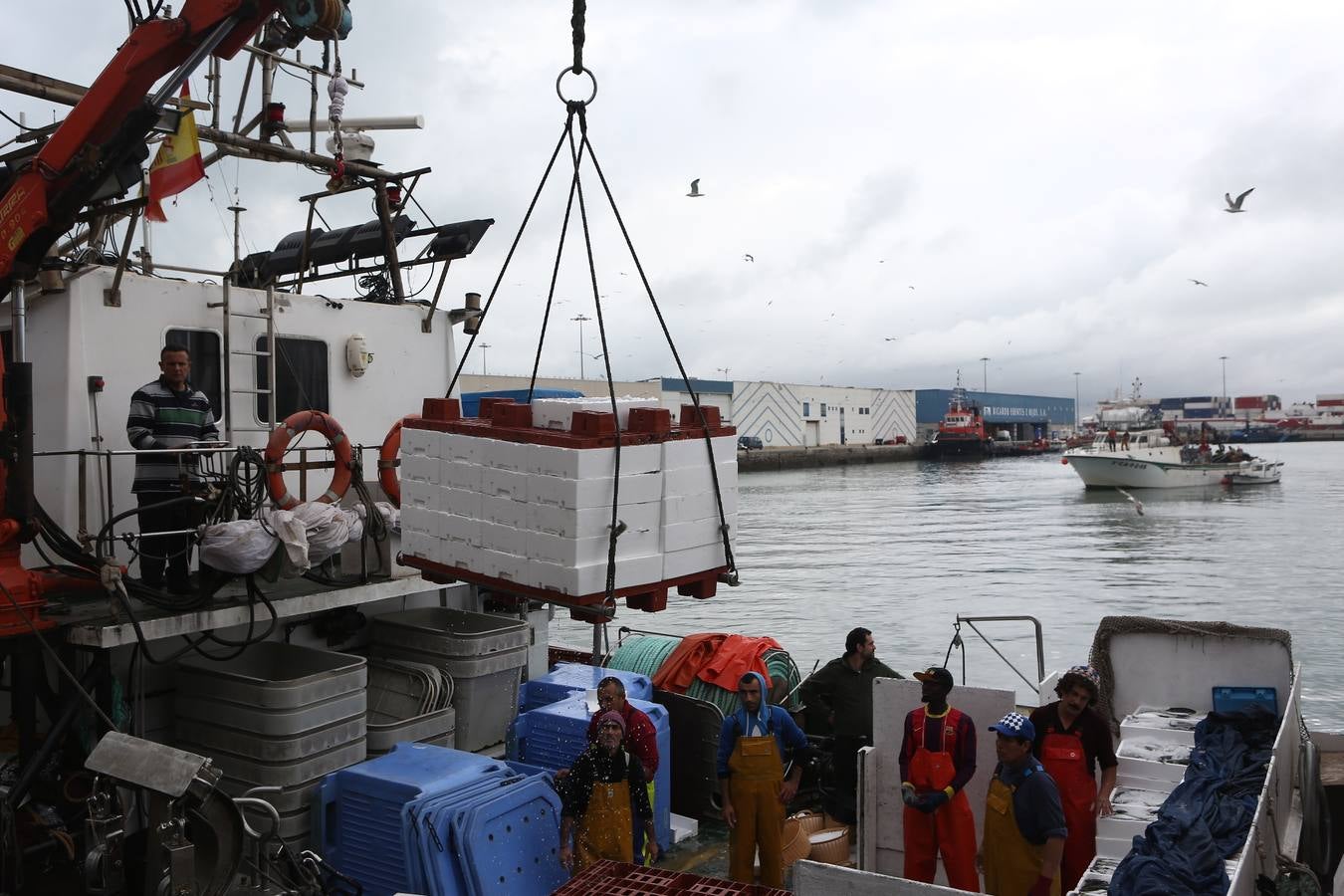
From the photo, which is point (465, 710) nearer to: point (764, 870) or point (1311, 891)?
point (764, 870)

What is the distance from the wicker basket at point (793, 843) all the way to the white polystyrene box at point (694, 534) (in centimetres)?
246

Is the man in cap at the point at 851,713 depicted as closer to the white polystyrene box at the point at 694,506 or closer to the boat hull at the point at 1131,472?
the white polystyrene box at the point at 694,506

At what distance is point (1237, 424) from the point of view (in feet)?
514

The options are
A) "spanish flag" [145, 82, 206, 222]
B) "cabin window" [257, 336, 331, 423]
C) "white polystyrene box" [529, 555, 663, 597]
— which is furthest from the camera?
"cabin window" [257, 336, 331, 423]

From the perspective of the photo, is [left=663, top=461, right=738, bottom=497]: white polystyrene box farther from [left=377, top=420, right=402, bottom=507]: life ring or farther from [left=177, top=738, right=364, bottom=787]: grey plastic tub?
[left=377, top=420, right=402, bottom=507]: life ring

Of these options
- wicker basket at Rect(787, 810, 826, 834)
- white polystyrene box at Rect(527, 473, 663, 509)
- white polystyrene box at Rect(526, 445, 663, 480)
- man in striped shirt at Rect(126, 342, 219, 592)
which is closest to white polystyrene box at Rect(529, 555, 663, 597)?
white polystyrene box at Rect(527, 473, 663, 509)

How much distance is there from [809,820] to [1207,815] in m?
2.45

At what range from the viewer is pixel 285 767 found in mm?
5688

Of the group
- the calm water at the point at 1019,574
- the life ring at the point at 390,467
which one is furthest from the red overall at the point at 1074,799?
the calm water at the point at 1019,574

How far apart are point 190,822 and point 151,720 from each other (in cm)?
210

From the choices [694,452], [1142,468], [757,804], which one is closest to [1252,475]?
[1142,468]

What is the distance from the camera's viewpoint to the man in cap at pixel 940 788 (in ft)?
17.3

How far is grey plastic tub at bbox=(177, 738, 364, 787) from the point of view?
224 inches

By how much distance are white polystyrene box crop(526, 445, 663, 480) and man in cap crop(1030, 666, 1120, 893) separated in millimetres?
2706
